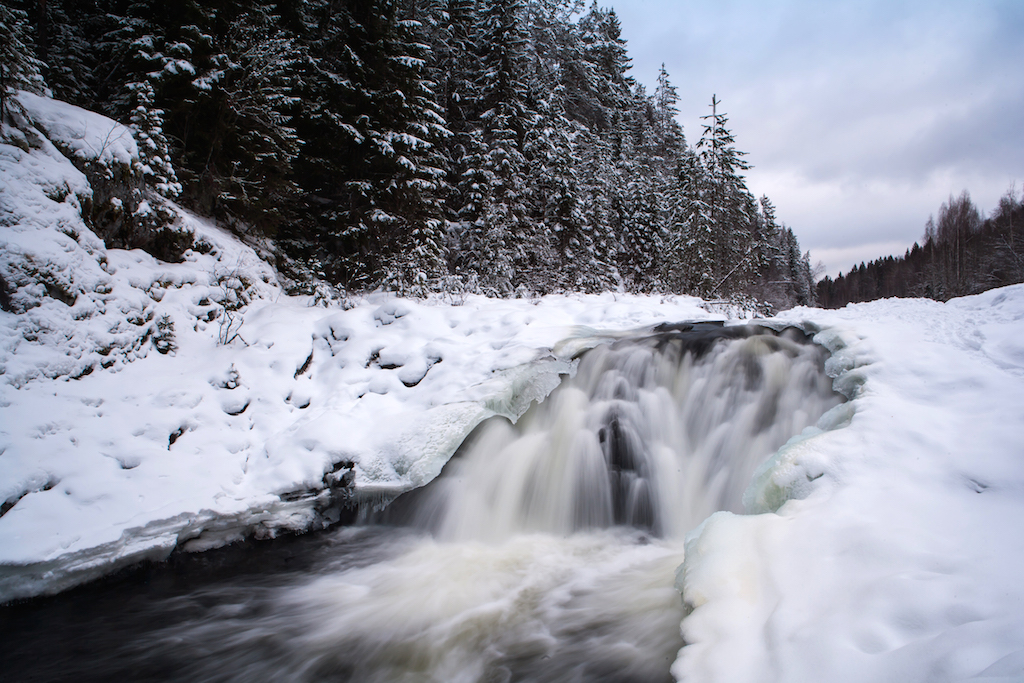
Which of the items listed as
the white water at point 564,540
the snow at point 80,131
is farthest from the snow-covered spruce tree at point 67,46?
the white water at point 564,540

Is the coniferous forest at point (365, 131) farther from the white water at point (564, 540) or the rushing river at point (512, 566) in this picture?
the white water at point (564, 540)

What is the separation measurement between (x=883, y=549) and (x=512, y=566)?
2808 mm

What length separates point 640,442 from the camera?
510 cm

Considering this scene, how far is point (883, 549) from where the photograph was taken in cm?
204

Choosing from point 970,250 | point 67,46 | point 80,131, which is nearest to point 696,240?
point 80,131

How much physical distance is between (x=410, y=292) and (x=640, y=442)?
6036mm

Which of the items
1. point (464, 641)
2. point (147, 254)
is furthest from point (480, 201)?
point (464, 641)

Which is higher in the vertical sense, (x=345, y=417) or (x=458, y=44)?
(x=458, y=44)

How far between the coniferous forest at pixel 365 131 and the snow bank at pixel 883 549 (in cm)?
773

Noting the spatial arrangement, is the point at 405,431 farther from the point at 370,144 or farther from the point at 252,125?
the point at 370,144

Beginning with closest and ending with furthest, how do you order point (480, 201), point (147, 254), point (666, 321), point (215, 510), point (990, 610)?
1. point (990, 610)
2. point (215, 510)
3. point (147, 254)
4. point (666, 321)
5. point (480, 201)

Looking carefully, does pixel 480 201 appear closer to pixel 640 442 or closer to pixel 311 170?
pixel 311 170

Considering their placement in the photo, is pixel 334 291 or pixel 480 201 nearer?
pixel 334 291

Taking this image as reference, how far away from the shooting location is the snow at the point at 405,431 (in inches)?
72.2
